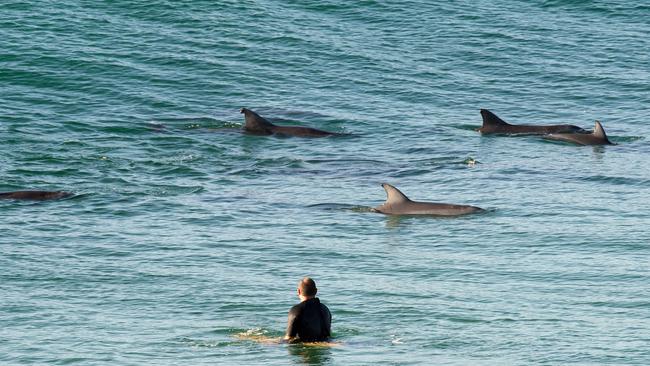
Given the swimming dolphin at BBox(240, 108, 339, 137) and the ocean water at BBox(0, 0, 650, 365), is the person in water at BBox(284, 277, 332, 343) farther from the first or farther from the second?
the swimming dolphin at BBox(240, 108, 339, 137)

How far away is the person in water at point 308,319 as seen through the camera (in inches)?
853

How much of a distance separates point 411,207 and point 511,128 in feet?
33.7

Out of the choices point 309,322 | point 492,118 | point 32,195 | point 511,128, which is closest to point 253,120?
point 492,118

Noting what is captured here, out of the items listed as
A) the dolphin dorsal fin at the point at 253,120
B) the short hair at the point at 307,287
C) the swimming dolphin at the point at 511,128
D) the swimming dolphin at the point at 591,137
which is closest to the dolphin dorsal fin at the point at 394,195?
the swimming dolphin at the point at 591,137

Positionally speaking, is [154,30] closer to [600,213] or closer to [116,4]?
[116,4]

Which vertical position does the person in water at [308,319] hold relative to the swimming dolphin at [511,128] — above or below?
above

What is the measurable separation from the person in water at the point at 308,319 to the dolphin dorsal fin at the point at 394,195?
9.56 m

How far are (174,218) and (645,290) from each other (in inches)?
406

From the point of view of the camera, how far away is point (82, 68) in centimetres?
4806

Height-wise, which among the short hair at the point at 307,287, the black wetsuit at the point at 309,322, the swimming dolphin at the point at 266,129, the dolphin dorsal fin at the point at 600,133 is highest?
the short hair at the point at 307,287

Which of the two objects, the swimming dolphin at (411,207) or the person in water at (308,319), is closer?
the person in water at (308,319)

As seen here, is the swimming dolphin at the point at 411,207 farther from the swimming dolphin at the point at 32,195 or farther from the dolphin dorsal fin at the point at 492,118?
the dolphin dorsal fin at the point at 492,118

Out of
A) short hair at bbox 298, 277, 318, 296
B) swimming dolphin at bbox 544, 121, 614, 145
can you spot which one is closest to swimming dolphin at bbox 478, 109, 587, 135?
swimming dolphin at bbox 544, 121, 614, 145

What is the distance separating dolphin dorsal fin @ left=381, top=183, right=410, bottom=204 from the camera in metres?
31.3
